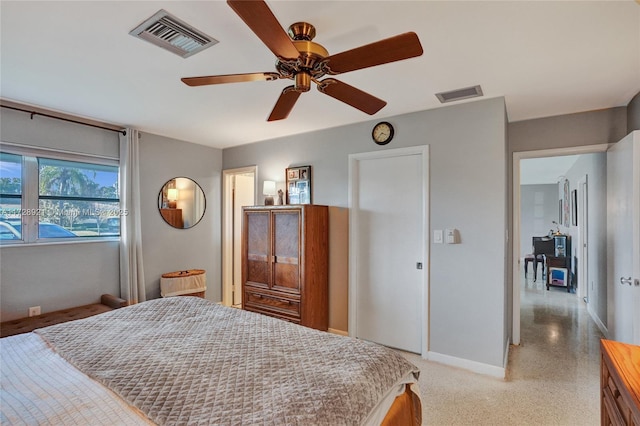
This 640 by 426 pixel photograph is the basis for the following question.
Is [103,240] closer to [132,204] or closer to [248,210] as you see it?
[132,204]

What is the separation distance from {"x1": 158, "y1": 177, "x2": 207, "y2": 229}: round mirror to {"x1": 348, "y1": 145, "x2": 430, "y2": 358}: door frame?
2361 mm

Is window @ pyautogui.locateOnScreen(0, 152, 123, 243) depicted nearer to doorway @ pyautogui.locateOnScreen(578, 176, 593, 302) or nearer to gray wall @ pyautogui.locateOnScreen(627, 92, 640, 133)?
gray wall @ pyautogui.locateOnScreen(627, 92, 640, 133)

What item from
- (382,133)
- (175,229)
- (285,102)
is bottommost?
(175,229)

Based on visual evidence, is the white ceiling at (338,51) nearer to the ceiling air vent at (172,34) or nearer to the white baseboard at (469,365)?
the ceiling air vent at (172,34)

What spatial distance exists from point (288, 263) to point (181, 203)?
6.39 ft

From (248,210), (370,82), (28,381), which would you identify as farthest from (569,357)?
(28,381)

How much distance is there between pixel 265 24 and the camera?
121 cm

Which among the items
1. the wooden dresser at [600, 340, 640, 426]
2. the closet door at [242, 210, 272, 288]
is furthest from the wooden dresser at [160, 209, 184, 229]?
the wooden dresser at [600, 340, 640, 426]

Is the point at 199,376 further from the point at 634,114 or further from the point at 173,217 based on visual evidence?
the point at 634,114

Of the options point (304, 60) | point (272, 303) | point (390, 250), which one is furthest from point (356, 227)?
point (304, 60)

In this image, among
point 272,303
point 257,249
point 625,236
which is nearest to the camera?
point 625,236

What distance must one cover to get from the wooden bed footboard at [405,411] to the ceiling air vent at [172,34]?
224 cm

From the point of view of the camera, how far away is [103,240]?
3639 millimetres

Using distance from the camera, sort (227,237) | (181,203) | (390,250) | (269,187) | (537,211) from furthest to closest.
→ 1. (537,211)
2. (227,237)
3. (181,203)
4. (269,187)
5. (390,250)
